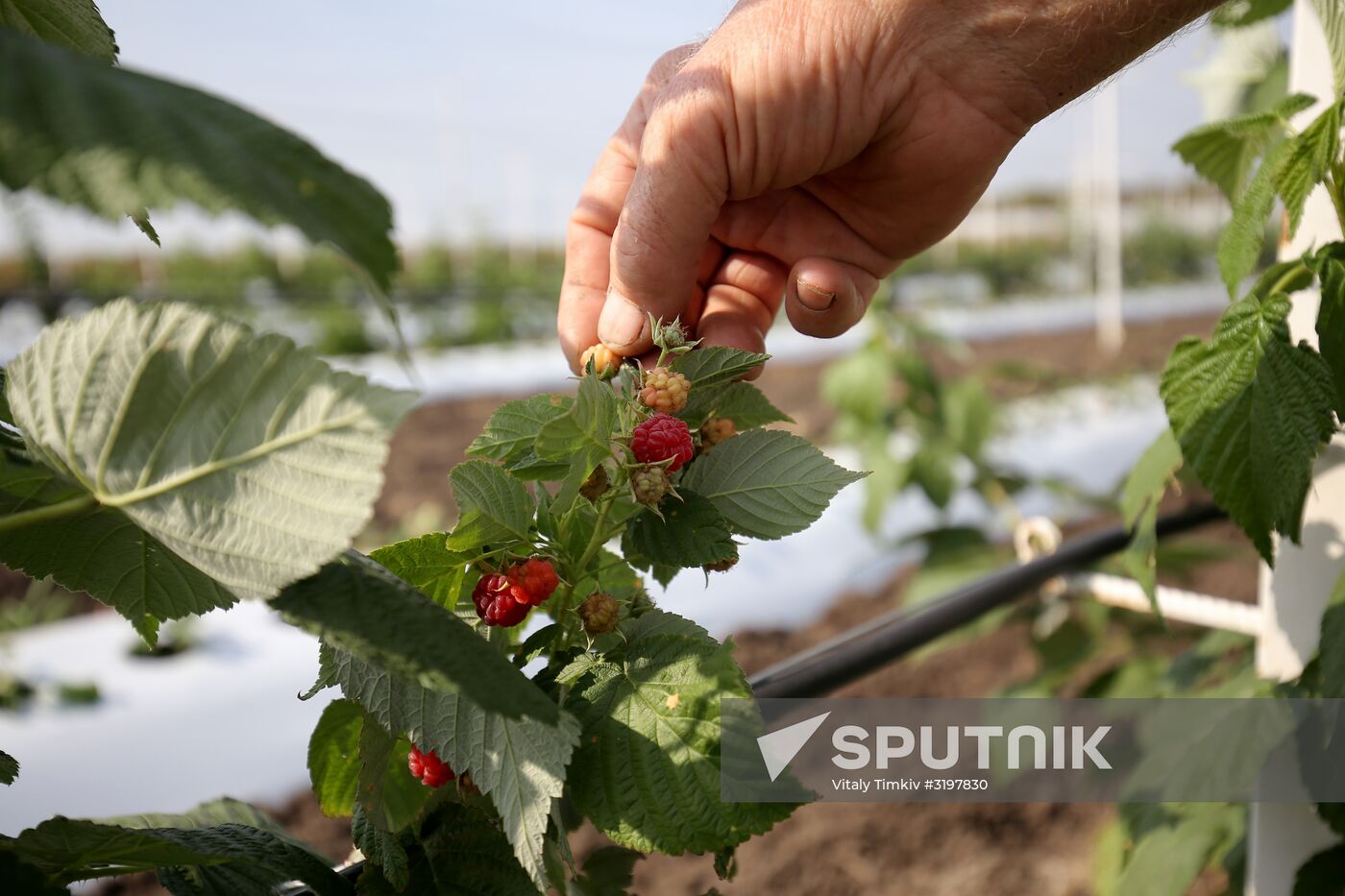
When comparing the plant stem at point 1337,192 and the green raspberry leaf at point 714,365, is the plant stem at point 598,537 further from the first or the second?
the plant stem at point 1337,192

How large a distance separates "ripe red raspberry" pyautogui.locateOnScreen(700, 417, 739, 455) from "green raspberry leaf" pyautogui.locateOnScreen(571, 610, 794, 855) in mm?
86

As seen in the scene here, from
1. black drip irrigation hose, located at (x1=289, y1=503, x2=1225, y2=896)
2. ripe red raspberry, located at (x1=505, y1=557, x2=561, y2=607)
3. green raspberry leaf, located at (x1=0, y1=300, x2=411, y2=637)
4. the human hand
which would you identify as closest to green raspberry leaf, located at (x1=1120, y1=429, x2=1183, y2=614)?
black drip irrigation hose, located at (x1=289, y1=503, x2=1225, y2=896)

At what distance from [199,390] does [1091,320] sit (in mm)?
7758

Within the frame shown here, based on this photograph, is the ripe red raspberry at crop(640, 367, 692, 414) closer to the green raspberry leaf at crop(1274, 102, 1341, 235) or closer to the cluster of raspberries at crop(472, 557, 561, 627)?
the cluster of raspberries at crop(472, 557, 561, 627)

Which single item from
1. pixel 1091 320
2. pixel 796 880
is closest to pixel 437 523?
pixel 796 880

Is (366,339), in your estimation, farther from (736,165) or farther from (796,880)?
(736,165)

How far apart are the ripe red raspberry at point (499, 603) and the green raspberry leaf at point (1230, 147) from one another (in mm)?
515

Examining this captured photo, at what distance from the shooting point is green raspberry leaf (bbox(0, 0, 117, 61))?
301mm

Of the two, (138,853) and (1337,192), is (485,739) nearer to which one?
(138,853)

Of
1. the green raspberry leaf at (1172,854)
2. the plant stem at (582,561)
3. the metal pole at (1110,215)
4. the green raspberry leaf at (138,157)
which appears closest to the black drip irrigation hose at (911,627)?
the plant stem at (582,561)

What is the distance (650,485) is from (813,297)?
0.28 meters

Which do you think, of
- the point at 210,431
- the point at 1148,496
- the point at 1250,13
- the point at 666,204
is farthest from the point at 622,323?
the point at 1250,13

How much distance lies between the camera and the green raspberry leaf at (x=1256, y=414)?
0.48m

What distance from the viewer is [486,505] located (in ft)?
1.12
